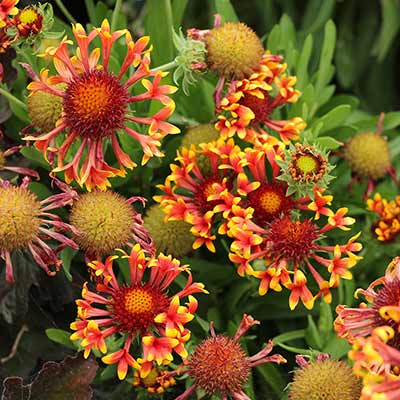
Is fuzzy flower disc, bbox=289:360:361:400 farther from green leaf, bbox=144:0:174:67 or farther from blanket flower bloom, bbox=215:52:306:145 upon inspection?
green leaf, bbox=144:0:174:67

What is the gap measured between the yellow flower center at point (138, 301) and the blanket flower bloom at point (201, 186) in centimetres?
13

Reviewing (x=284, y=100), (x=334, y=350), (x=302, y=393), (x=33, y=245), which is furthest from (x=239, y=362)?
(x=284, y=100)

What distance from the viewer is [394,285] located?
88cm

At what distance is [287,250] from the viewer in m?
1.02

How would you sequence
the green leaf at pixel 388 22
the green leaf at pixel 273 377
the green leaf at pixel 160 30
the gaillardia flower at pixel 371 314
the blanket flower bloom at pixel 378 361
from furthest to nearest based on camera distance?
1. the green leaf at pixel 388 22
2. the green leaf at pixel 160 30
3. the green leaf at pixel 273 377
4. the gaillardia flower at pixel 371 314
5. the blanket flower bloom at pixel 378 361

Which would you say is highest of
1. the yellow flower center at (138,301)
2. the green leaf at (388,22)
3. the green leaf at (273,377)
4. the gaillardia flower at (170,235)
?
the yellow flower center at (138,301)

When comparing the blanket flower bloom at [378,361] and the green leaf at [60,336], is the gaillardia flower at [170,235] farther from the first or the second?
the blanket flower bloom at [378,361]

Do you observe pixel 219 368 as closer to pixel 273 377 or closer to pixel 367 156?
pixel 273 377

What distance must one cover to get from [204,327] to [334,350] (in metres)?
0.18

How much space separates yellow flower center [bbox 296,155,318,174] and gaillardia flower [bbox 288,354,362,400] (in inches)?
9.5

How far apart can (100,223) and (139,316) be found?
0.42 ft

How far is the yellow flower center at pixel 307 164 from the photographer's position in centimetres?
102

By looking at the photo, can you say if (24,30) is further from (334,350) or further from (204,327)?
(334,350)

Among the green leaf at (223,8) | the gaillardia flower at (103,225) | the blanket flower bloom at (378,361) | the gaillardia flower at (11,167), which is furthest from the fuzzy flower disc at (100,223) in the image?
the green leaf at (223,8)
